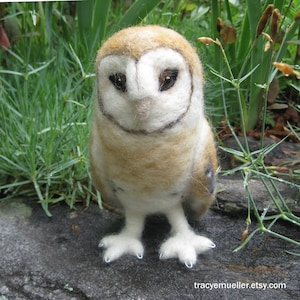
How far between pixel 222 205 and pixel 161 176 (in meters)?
0.30

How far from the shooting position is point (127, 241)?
92cm

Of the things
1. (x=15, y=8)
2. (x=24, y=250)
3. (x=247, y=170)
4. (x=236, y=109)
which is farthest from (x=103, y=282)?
(x=15, y=8)

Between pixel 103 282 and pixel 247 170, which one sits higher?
pixel 247 170

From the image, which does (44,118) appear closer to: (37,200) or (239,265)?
(37,200)

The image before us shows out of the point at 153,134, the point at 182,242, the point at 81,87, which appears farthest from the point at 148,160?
the point at 81,87

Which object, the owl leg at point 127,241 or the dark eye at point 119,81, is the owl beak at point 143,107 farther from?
the owl leg at point 127,241

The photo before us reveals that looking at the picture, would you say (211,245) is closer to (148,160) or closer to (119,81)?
(148,160)

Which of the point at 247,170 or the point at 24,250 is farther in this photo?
the point at 24,250

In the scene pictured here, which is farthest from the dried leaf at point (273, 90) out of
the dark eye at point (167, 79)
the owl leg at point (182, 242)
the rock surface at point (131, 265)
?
the dark eye at point (167, 79)

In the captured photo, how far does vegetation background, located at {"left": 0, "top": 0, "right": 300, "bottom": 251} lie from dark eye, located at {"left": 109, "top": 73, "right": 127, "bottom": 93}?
179 millimetres

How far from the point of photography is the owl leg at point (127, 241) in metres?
0.91

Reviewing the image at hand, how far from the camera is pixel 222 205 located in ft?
3.50

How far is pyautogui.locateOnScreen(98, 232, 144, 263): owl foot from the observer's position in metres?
0.90

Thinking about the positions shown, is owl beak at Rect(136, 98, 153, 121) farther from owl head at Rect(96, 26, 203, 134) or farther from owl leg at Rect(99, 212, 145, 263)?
owl leg at Rect(99, 212, 145, 263)
